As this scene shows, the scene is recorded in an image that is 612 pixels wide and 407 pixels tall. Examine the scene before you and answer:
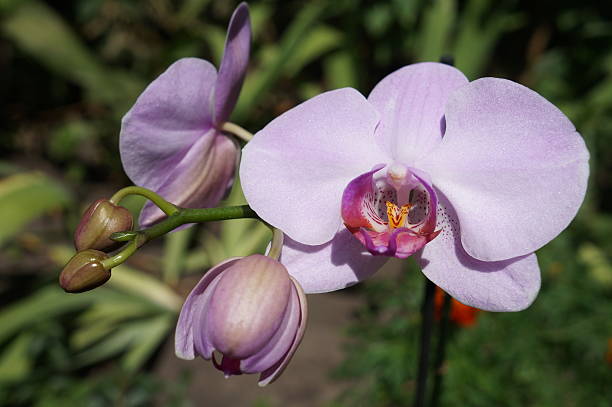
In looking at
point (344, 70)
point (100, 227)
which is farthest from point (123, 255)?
point (344, 70)

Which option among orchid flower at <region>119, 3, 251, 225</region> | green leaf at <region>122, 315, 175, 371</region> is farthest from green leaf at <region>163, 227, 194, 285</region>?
orchid flower at <region>119, 3, 251, 225</region>

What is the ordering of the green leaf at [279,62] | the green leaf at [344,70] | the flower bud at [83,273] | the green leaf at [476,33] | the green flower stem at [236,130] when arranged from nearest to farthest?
the flower bud at [83,273], the green flower stem at [236,130], the green leaf at [279,62], the green leaf at [476,33], the green leaf at [344,70]

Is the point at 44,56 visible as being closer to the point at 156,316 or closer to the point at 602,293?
the point at 156,316

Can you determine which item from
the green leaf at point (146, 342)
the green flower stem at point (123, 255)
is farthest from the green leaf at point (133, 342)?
the green flower stem at point (123, 255)

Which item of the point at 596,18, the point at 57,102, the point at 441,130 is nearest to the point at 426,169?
the point at 441,130

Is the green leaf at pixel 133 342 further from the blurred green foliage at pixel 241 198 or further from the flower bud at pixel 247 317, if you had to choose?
the flower bud at pixel 247 317

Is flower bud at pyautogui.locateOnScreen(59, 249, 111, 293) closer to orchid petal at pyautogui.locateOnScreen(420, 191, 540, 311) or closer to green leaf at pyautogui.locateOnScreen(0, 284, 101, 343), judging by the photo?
orchid petal at pyautogui.locateOnScreen(420, 191, 540, 311)

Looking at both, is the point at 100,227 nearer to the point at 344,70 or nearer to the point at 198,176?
the point at 198,176
